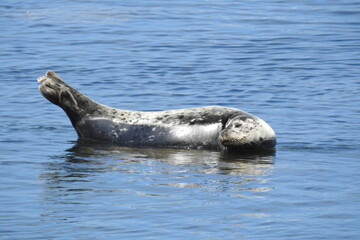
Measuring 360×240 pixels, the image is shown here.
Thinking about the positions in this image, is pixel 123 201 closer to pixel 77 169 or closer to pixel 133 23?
pixel 77 169

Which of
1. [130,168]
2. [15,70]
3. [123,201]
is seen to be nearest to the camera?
[123,201]

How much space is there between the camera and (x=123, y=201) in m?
7.50

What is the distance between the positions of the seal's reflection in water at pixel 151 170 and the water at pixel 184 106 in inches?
0.8

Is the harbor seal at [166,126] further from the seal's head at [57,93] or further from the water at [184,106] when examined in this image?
the water at [184,106]

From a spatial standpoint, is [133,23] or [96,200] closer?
[96,200]

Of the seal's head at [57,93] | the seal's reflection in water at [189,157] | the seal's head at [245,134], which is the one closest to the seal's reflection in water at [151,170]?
the seal's reflection in water at [189,157]

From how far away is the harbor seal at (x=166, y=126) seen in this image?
31.8ft

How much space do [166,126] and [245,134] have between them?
0.98 m

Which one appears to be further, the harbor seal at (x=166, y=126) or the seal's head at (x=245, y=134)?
the harbor seal at (x=166, y=126)

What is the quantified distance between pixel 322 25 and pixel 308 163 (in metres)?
11.4

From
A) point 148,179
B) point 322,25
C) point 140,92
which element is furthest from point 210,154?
point 322,25

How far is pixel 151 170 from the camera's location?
883 centimetres

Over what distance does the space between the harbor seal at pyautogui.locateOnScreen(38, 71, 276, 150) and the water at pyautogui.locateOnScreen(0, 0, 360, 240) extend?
0.21 m

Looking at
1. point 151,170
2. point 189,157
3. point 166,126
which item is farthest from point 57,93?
point 151,170
